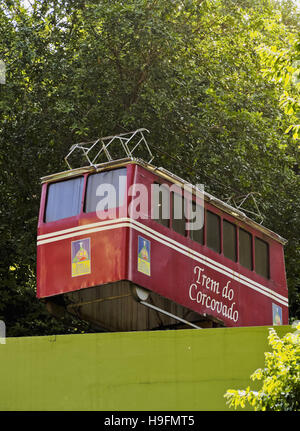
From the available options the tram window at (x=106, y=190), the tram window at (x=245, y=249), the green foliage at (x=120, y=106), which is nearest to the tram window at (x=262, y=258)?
the tram window at (x=245, y=249)

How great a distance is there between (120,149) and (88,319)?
674cm

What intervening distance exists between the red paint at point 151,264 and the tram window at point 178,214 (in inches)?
5.8

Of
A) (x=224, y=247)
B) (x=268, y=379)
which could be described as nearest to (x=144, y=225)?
(x=224, y=247)

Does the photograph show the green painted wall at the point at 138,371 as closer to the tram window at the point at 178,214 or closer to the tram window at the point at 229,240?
the tram window at the point at 178,214

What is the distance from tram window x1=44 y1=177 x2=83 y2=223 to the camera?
52.8 ft

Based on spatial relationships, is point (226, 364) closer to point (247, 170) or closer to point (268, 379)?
point (268, 379)

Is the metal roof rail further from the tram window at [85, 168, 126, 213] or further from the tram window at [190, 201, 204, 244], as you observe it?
the tram window at [190, 201, 204, 244]

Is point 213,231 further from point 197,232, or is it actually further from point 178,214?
point 178,214

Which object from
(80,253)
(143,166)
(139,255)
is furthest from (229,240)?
(80,253)

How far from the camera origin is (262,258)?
1912 centimetres

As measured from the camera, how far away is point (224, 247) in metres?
17.7

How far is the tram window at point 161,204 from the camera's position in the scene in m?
15.8

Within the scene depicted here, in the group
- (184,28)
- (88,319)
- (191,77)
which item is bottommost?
(88,319)

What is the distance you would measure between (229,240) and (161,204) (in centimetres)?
254
